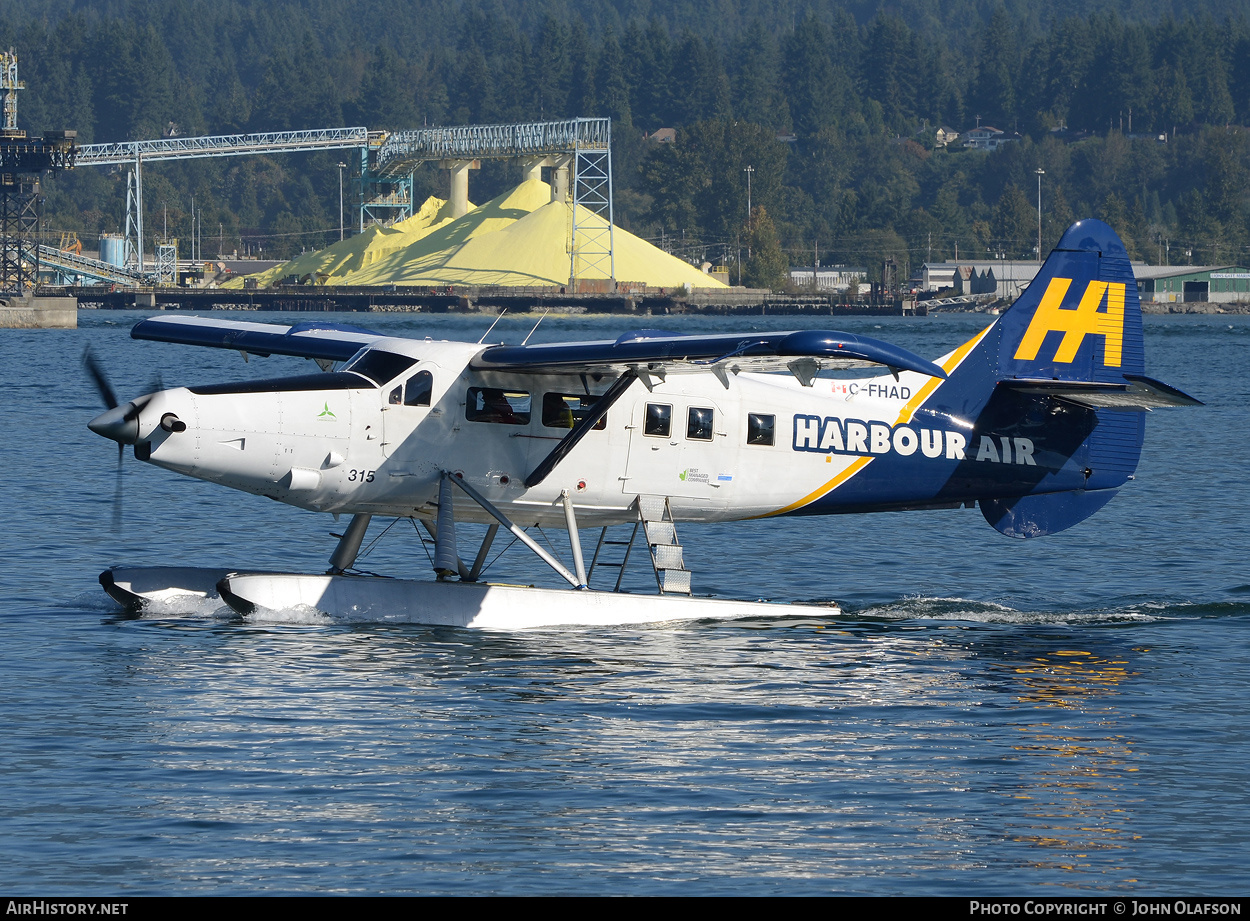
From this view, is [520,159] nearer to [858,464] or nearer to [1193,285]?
[1193,285]

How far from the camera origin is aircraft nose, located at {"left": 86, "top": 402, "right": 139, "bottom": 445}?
15.1m

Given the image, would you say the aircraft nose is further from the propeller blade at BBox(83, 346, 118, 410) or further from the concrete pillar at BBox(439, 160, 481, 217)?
the concrete pillar at BBox(439, 160, 481, 217)

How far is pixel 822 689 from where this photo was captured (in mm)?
15195

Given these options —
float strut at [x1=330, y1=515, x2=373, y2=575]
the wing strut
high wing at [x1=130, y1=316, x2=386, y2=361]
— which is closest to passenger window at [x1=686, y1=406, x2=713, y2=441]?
the wing strut

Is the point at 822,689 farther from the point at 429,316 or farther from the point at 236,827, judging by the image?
the point at 429,316

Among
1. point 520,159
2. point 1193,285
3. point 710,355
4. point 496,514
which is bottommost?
point 496,514

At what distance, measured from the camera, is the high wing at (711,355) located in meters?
13.8

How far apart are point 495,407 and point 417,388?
2.86 feet

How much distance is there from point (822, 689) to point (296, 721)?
14.9 ft

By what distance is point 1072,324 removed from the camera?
18922 millimetres

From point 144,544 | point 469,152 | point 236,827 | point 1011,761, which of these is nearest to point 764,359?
point 1011,761

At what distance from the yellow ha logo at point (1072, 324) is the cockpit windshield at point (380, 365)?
22.0ft

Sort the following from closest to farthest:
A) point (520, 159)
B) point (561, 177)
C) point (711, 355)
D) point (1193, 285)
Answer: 1. point (711, 355)
2. point (561, 177)
3. point (1193, 285)
4. point (520, 159)

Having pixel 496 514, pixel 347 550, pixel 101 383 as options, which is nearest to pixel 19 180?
pixel 347 550
